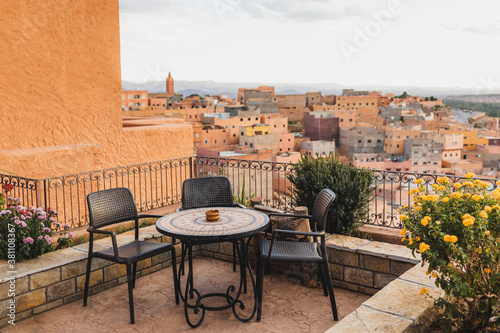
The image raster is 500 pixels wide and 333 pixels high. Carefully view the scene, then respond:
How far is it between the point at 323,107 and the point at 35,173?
250ft

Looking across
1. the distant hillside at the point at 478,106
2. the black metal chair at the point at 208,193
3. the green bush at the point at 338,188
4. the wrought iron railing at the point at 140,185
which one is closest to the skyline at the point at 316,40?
the wrought iron railing at the point at 140,185

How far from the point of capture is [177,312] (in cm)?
350

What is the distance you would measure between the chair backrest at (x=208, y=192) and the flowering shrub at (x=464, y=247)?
6.90 feet

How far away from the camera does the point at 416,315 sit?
246 cm

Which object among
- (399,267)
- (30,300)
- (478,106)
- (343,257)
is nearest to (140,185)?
(30,300)

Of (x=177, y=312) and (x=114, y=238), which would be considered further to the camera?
(x=177, y=312)

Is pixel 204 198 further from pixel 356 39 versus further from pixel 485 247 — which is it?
pixel 356 39

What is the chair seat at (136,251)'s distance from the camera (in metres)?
3.24

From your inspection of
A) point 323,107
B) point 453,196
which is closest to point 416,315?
point 453,196

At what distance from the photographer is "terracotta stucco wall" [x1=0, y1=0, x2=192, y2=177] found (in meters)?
5.88

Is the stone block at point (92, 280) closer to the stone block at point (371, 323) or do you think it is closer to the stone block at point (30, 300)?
the stone block at point (30, 300)

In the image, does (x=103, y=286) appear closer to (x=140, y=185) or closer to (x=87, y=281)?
(x=87, y=281)

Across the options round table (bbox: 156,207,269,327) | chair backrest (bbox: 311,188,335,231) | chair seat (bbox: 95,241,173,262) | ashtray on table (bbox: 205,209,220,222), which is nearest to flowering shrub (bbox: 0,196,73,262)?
chair seat (bbox: 95,241,173,262)

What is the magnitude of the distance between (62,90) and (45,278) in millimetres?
3868
